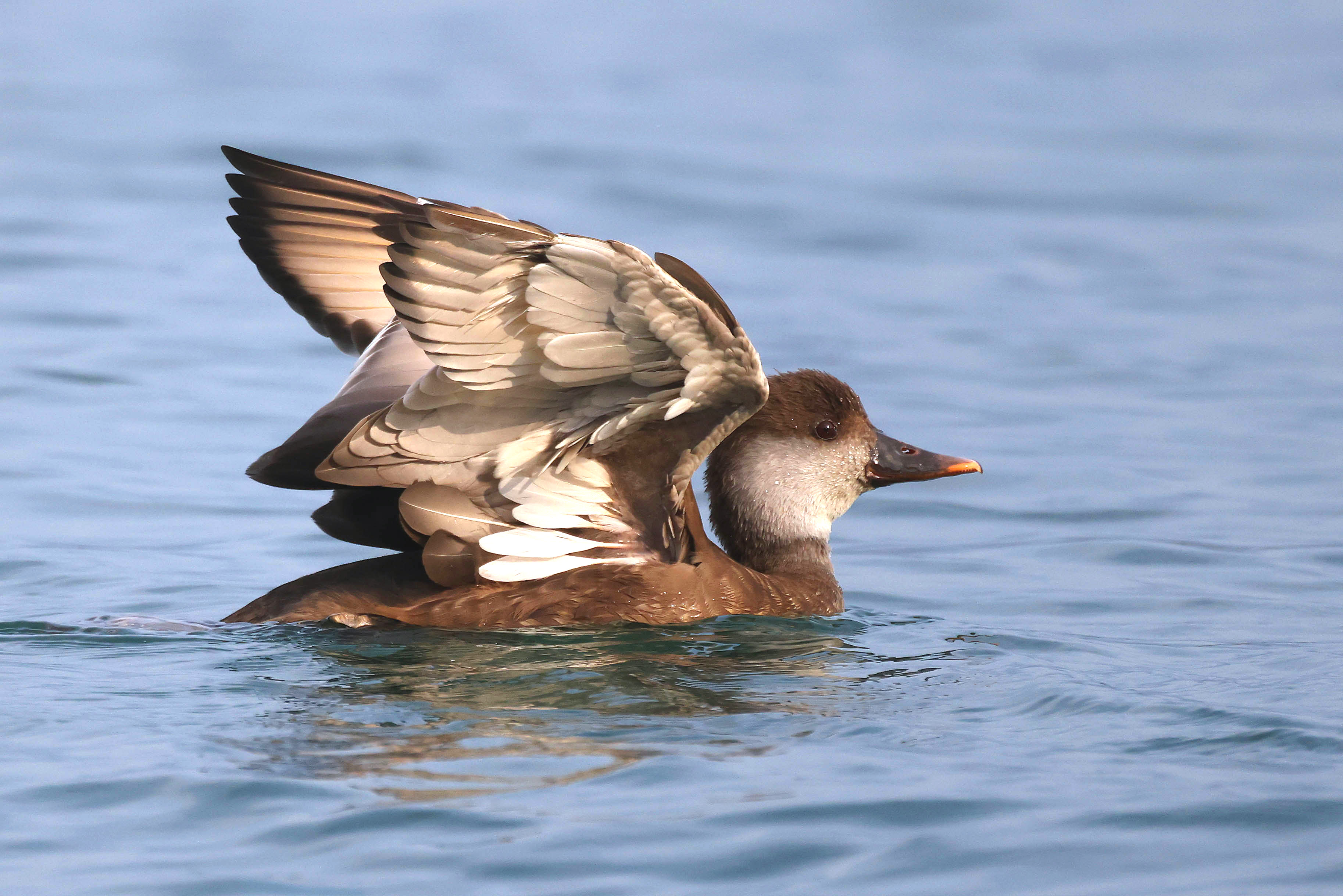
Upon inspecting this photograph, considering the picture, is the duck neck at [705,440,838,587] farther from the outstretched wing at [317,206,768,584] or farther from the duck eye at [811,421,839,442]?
the outstretched wing at [317,206,768,584]

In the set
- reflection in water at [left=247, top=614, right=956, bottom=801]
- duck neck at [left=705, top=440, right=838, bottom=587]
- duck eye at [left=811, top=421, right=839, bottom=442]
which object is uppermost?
duck eye at [left=811, top=421, right=839, bottom=442]

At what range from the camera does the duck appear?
5.13 m

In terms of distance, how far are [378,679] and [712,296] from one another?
1531 mm

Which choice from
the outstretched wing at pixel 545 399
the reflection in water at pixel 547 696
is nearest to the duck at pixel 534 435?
A: the outstretched wing at pixel 545 399

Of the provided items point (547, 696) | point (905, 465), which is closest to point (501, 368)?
point (547, 696)

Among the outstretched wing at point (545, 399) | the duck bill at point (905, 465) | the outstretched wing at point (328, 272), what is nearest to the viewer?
the outstretched wing at point (545, 399)

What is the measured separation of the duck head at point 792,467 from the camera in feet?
22.0

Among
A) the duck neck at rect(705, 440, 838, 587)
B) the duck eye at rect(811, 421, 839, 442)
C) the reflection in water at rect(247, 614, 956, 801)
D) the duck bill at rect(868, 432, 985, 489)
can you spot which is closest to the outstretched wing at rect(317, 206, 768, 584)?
the reflection in water at rect(247, 614, 956, 801)

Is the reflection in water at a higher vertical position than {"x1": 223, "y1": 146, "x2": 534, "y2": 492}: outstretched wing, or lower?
lower

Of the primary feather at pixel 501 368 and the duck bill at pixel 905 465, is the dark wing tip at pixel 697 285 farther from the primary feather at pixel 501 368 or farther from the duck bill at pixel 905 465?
the duck bill at pixel 905 465

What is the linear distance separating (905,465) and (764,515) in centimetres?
60

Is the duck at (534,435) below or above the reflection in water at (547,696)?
above

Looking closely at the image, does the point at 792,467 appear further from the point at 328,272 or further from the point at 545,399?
the point at 328,272

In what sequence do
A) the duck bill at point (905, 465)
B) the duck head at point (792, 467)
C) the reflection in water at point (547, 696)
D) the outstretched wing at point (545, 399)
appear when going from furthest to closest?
1. the duck bill at point (905, 465)
2. the duck head at point (792, 467)
3. the outstretched wing at point (545, 399)
4. the reflection in water at point (547, 696)
